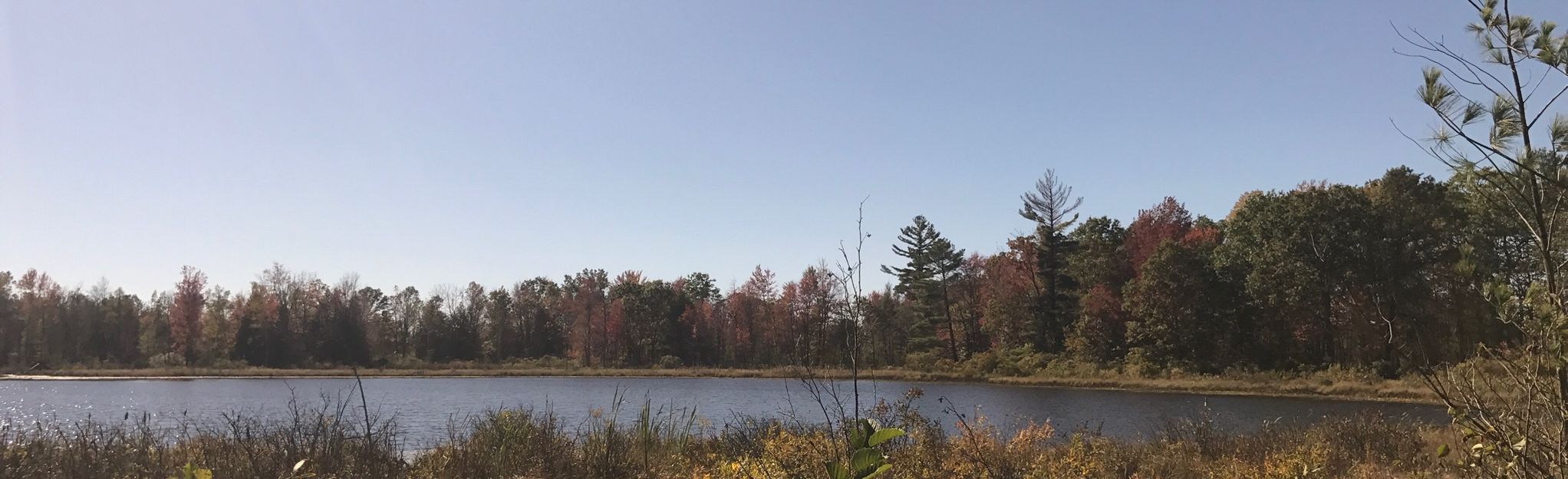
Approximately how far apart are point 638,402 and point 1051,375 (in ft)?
75.7

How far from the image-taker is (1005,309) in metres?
48.0

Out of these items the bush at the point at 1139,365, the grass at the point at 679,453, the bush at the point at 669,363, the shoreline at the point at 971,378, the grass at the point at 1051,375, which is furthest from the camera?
the bush at the point at 669,363

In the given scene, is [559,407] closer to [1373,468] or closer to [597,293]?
[1373,468]

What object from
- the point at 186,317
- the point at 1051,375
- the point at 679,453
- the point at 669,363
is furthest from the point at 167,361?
the point at 679,453

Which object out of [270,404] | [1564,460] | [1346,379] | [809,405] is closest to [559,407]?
[809,405]

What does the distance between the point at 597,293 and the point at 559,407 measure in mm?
45844

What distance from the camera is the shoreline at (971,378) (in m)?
29.0

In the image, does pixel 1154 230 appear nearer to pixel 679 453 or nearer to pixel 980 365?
pixel 980 365

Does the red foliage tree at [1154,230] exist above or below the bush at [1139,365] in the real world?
above

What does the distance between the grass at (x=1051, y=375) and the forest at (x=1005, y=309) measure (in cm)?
120

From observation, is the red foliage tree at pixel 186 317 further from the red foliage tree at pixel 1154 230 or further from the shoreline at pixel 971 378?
the red foliage tree at pixel 1154 230

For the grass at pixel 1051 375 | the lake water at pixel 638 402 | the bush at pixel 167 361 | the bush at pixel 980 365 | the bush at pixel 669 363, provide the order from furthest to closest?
the bush at pixel 669 363 → the bush at pixel 167 361 → the bush at pixel 980 365 → the grass at pixel 1051 375 → the lake water at pixel 638 402

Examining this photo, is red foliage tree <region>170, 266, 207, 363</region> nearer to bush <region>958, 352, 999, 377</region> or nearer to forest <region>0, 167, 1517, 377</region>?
forest <region>0, 167, 1517, 377</region>

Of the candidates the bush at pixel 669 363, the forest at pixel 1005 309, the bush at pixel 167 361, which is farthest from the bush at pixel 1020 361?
the bush at pixel 167 361
